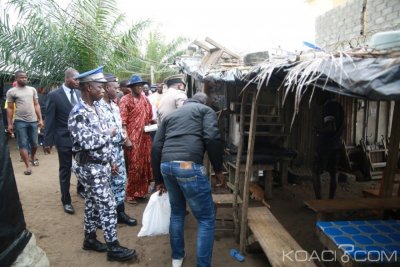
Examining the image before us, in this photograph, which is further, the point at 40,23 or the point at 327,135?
the point at 40,23

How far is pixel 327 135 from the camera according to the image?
197 inches

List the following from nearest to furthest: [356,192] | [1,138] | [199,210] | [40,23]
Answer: [1,138], [199,210], [356,192], [40,23]

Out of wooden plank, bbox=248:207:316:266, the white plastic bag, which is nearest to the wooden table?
wooden plank, bbox=248:207:316:266

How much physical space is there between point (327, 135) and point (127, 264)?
138 inches

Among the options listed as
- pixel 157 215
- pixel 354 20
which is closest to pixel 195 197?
pixel 157 215

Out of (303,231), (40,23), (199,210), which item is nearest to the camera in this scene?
(199,210)

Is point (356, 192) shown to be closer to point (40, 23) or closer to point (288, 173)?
point (288, 173)

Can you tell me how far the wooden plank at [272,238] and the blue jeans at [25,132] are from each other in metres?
5.19

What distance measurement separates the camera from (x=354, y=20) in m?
6.64

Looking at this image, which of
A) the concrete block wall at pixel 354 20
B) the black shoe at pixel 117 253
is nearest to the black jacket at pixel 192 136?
the black shoe at pixel 117 253

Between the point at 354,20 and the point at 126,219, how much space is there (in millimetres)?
6011

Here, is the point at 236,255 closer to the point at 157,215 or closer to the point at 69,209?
the point at 157,215

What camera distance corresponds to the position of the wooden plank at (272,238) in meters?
2.88

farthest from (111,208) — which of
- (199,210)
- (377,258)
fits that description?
(377,258)
